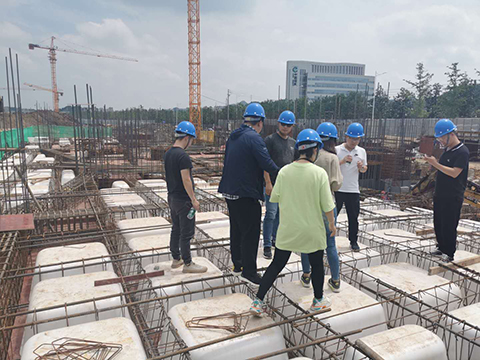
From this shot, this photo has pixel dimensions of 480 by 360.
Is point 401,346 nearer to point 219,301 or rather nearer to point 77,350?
point 219,301

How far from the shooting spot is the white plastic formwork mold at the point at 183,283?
3.48 m

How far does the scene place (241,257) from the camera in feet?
11.8

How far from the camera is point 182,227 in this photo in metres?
3.68

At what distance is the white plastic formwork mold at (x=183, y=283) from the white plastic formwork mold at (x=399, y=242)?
2.45 metres

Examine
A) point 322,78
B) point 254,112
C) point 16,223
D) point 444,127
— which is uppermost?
point 322,78

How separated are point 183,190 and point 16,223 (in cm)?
311

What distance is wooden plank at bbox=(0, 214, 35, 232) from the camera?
4.80m

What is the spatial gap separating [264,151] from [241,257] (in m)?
1.15

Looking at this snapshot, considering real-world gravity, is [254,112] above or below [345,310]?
above

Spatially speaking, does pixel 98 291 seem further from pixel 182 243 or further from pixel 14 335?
pixel 14 335

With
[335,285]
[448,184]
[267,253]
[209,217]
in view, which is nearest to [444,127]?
[448,184]

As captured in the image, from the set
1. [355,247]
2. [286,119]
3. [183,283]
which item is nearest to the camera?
[183,283]

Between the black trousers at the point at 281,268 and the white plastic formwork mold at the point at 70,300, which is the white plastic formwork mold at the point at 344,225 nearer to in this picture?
the black trousers at the point at 281,268

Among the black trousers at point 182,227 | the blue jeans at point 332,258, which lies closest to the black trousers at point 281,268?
the blue jeans at point 332,258
